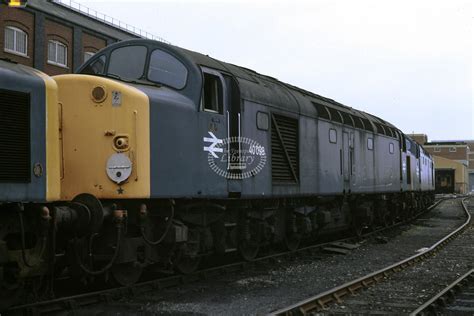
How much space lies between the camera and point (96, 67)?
350 inches

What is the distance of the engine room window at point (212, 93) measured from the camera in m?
8.61

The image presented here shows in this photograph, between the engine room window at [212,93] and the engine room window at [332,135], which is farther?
the engine room window at [332,135]

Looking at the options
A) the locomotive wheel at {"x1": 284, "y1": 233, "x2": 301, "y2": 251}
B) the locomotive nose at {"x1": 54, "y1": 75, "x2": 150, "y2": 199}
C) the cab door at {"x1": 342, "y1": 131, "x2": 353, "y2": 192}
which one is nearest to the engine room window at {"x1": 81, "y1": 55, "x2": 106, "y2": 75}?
the locomotive nose at {"x1": 54, "y1": 75, "x2": 150, "y2": 199}

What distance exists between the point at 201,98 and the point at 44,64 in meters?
22.3

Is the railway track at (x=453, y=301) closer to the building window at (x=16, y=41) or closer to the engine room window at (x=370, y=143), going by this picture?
the engine room window at (x=370, y=143)

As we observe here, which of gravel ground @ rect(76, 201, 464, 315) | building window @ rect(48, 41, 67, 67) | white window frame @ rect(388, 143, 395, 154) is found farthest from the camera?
building window @ rect(48, 41, 67, 67)

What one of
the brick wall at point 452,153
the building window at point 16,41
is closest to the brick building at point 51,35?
the building window at point 16,41

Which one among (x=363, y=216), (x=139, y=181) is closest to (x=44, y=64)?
(x=363, y=216)

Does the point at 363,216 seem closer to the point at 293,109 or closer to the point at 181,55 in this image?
the point at 293,109

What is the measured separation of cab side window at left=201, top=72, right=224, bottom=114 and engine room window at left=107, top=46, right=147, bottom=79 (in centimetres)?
102

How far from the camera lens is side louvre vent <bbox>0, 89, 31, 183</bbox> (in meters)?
5.61

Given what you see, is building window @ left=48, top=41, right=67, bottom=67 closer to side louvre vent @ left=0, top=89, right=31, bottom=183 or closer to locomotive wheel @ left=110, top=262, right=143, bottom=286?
locomotive wheel @ left=110, top=262, right=143, bottom=286

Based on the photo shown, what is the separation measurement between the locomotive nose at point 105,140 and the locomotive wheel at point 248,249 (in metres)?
3.51

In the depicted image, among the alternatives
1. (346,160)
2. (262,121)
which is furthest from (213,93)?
(346,160)
